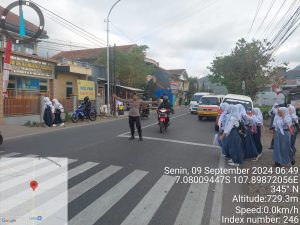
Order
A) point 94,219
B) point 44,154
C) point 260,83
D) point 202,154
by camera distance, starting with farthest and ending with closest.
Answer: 1. point 260,83
2. point 202,154
3. point 44,154
4. point 94,219

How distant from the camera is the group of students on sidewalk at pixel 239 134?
29.4 feet

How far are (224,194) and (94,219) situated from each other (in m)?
2.62

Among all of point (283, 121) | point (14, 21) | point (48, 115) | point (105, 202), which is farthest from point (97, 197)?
point (14, 21)

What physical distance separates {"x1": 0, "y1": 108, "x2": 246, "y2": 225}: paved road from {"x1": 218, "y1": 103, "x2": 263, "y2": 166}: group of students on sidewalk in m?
0.46

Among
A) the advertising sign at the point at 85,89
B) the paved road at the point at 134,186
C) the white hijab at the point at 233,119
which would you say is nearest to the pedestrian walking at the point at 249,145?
the paved road at the point at 134,186

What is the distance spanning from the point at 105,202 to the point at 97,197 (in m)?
0.29

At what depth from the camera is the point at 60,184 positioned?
6.54 metres

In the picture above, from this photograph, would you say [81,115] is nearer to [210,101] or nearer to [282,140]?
[210,101]

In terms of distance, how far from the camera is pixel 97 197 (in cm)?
586

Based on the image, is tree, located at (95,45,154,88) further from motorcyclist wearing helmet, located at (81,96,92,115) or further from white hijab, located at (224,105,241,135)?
white hijab, located at (224,105,241,135)

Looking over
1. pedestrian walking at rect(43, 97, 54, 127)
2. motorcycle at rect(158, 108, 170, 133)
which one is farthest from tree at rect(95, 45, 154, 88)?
motorcycle at rect(158, 108, 170, 133)

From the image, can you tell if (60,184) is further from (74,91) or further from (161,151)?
(74,91)

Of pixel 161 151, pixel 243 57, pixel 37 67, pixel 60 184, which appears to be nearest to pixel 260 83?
pixel 243 57

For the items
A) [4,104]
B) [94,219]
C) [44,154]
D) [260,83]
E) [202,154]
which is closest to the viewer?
[94,219]
